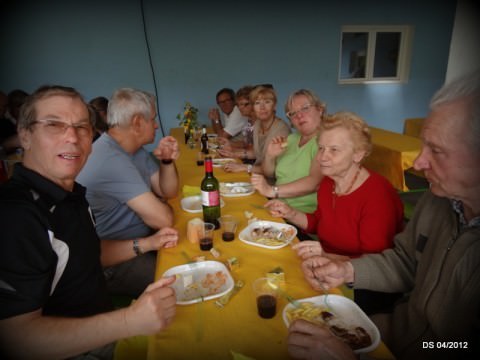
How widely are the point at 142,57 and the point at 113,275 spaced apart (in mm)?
4467

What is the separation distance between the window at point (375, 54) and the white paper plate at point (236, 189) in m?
4.71

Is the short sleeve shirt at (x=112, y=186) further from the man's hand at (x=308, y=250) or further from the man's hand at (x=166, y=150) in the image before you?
the man's hand at (x=308, y=250)

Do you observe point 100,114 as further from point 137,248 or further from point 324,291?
point 324,291

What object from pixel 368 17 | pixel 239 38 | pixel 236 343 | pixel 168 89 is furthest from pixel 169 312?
pixel 368 17

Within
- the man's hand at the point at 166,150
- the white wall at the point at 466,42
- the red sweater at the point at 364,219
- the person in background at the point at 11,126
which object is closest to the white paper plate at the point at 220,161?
the man's hand at the point at 166,150

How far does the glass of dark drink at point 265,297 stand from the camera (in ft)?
3.02

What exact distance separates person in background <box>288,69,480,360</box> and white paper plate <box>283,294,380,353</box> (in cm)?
7

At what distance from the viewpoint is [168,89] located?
5375 mm

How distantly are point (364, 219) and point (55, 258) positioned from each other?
129 cm

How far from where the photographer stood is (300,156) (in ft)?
7.28

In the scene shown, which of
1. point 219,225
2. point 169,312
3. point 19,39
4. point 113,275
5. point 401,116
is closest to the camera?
point 169,312

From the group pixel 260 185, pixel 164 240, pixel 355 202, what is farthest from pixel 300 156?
pixel 164 240

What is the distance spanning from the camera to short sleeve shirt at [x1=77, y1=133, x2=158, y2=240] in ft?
5.22

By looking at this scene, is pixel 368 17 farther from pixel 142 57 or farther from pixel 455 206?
pixel 455 206
